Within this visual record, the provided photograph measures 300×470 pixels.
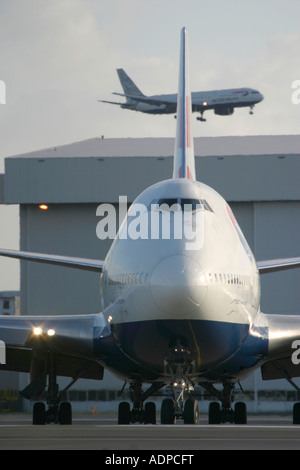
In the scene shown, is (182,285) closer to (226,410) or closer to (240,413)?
(226,410)

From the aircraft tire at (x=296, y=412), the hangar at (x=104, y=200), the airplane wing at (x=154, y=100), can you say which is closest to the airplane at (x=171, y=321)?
the aircraft tire at (x=296, y=412)

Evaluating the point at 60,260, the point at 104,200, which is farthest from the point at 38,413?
the point at 104,200

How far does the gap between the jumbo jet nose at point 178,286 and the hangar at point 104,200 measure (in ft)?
98.1

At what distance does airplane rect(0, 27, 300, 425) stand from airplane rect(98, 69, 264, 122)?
93.6m

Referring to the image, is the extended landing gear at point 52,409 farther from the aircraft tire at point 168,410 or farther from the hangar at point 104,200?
the hangar at point 104,200

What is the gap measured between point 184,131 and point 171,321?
10.6 m

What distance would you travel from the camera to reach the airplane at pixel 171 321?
65.0ft

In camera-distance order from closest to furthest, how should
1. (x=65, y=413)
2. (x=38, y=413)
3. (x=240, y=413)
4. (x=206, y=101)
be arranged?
(x=38, y=413), (x=65, y=413), (x=240, y=413), (x=206, y=101)

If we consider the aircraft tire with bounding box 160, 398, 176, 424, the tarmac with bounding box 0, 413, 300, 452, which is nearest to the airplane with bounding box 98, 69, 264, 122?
the aircraft tire with bounding box 160, 398, 176, 424

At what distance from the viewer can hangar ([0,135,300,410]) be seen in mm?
50312

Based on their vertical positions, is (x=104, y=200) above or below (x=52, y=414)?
above

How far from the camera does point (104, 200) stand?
5122cm

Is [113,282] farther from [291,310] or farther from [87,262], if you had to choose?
[291,310]
